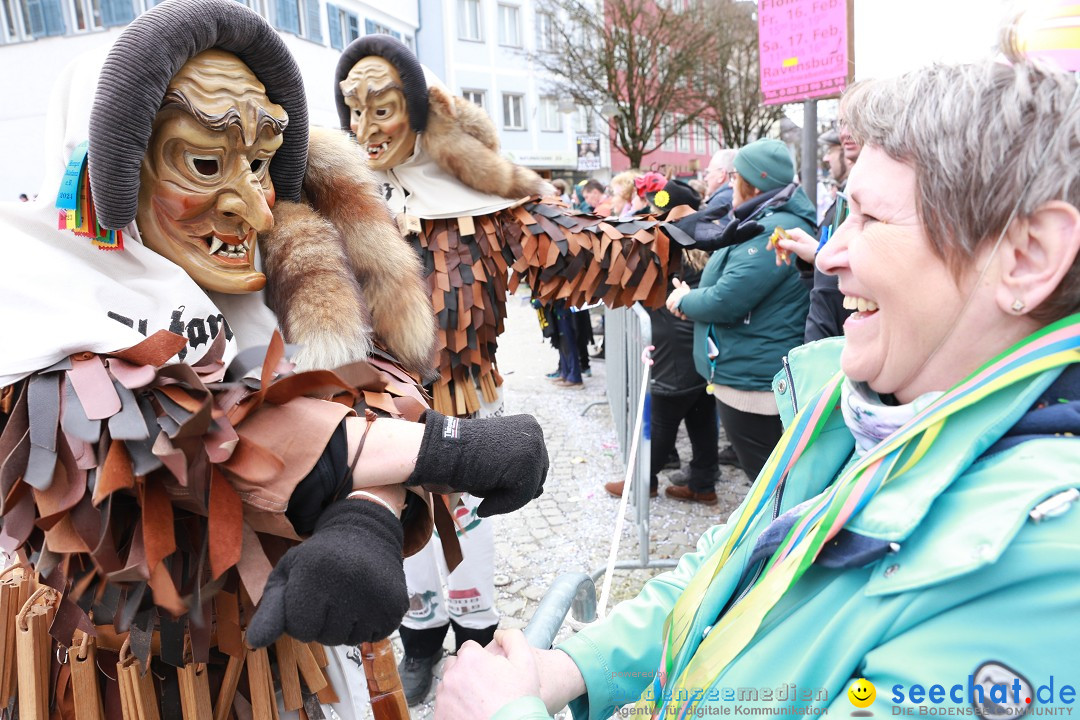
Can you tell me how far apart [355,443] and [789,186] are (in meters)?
2.81

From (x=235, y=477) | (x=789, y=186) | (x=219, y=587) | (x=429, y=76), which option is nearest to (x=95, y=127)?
Result: (x=235, y=477)

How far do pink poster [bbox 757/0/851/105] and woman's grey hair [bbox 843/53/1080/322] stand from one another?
138 inches

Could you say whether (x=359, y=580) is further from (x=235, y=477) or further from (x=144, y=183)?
(x=144, y=183)

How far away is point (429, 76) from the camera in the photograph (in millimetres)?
2625

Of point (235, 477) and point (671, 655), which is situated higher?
point (235, 477)

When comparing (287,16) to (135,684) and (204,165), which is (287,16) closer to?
(204,165)

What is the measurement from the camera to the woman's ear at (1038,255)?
759 mm

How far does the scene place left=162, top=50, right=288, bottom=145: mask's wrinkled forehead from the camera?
121 centimetres

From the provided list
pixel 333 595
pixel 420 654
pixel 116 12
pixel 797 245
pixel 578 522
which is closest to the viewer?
pixel 333 595

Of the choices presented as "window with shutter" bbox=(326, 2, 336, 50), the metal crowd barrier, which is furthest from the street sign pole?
"window with shutter" bbox=(326, 2, 336, 50)

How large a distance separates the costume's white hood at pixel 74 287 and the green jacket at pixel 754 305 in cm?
244

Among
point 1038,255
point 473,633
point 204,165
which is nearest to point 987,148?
point 1038,255

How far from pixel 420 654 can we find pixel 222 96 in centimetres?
218

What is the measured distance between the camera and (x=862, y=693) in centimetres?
75
